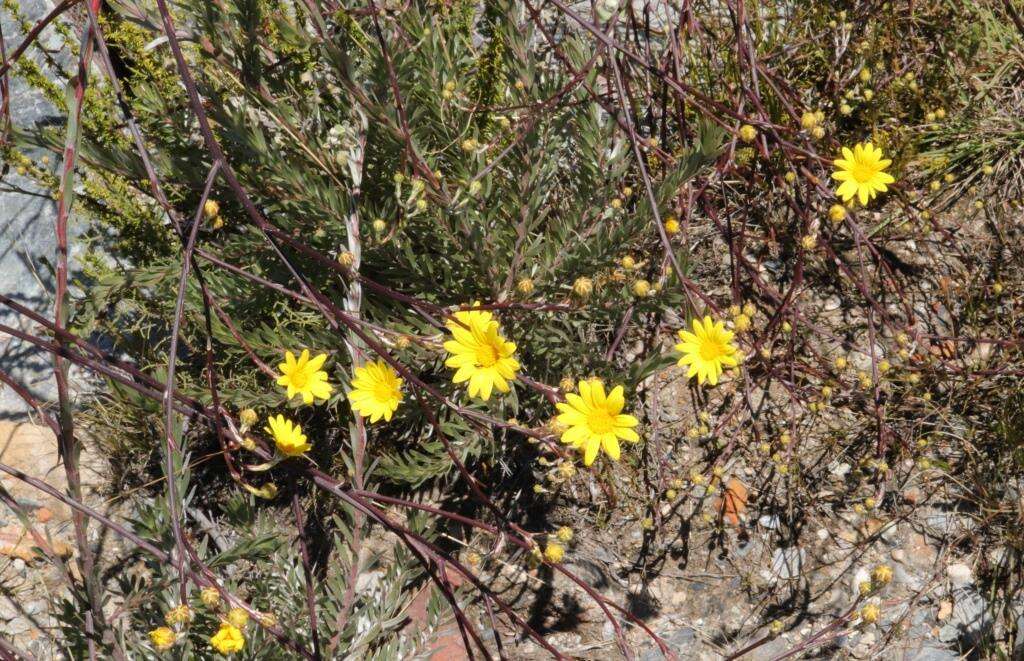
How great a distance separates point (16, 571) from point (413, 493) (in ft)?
5.14

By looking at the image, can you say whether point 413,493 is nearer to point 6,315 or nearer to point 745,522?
point 745,522

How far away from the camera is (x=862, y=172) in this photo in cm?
Answer: 285

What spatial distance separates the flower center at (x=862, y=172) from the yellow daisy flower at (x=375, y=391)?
1710 mm

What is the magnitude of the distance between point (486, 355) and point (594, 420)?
335mm

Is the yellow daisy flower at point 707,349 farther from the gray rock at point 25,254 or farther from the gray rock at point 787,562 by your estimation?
the gray rock at point 25,254

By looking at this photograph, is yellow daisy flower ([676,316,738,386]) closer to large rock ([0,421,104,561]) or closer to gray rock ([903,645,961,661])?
gray rock ([903,645,961,661])

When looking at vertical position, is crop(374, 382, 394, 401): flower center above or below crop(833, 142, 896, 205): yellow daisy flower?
below

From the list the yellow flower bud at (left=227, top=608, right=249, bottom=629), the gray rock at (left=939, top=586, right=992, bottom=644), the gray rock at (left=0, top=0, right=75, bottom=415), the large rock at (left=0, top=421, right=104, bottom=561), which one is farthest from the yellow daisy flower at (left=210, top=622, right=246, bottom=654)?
the gray rock at (left=939, top=586, right=992, bottom=644)

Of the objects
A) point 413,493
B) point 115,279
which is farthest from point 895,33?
point 115,279

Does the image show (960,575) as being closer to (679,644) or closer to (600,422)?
(679,644)

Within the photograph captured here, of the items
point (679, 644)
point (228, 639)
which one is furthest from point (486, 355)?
point (679, 644)

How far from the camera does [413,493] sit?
3.20 m

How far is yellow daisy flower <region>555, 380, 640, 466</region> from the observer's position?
2139 mm

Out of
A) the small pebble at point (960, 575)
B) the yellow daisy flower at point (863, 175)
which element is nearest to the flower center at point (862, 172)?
the yellow daisy flower at point (863, 175)
